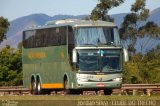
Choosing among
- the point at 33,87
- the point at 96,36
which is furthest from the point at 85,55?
the point at 33,87

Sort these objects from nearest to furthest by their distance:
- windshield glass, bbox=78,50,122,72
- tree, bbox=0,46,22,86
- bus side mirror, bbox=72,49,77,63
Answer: bus side mirror, bbox=72,49,77,63 → windshield glass, bbox=78,50,122,72 → tree, bbox=0,46,22,86

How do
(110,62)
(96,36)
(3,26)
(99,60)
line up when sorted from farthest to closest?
(3,26) < (110,62) < (96,36) < (99,60)

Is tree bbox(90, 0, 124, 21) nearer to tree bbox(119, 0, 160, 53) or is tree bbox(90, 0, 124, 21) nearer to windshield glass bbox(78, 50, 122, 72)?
tree bbox(119, 0, 160, 53)

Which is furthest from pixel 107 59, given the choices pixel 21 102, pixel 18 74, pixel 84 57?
pixel 18 74

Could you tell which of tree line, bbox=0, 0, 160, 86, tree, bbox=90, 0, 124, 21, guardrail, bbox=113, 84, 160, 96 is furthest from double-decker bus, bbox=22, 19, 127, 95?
tree, bbox=90, 0, 124, 21

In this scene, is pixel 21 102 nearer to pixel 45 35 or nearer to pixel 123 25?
pixel 45 35

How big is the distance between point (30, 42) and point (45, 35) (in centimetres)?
250

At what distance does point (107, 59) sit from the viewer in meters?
32.7

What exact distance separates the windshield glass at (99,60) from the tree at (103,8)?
3650 centimetres

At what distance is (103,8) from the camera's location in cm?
7062

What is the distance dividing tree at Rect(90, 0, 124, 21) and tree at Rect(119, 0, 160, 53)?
7.59 feet

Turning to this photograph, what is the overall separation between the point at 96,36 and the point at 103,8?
38.1 metres

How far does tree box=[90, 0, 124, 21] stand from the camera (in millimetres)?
69500

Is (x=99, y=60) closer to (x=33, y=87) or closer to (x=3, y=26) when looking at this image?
(x=33, y=87)
